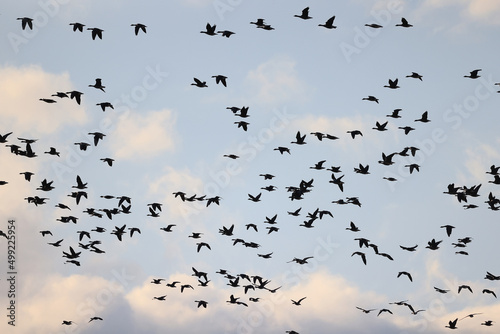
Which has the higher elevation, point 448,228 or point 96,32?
point 96,32

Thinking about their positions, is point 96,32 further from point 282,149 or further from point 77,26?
point 282,149

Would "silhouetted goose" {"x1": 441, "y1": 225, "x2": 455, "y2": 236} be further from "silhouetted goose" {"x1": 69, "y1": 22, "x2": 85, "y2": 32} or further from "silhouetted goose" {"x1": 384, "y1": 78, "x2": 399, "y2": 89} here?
"silhouetted goose" {"x1": 69, "y1": 22, "x2": 85, "y2": 32}

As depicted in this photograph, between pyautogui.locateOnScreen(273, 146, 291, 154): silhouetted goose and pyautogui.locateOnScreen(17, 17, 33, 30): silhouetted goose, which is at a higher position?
pyautogui.locateOnScreen(17, 17, 33, 30): silhouetted goose

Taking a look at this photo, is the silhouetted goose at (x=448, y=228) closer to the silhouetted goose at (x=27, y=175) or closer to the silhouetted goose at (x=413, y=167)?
the silhouetted goose at (x=413, y=167)

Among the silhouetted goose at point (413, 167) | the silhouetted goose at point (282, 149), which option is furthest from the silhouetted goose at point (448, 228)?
the silhouetted goose at point (282, 149)

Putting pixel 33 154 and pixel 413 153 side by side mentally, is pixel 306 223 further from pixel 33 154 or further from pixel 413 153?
pixel 33 154

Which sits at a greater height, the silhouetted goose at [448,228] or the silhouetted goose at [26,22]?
the silhouetted goose at [26,22]

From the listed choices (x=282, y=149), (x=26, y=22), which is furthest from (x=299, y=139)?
(x=26, y=22)

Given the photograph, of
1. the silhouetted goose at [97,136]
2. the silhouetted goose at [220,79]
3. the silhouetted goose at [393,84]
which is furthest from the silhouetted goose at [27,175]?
the silhouetted goose at [393,84]

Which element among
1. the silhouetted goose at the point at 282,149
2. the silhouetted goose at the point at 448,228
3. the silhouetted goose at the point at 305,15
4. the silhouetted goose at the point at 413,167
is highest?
the silhouetted goose at the point at 305,15

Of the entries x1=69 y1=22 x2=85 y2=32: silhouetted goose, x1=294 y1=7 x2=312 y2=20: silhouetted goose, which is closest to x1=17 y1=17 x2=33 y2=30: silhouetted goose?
x1=69 y1=22 x2=85 y2=32: silhouetted goose

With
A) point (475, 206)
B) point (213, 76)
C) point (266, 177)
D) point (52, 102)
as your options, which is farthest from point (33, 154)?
point (475, 206)

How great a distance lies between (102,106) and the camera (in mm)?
70312

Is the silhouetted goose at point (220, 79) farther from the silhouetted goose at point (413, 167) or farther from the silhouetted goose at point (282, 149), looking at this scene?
the silhouetted goose at point (413, 167)
